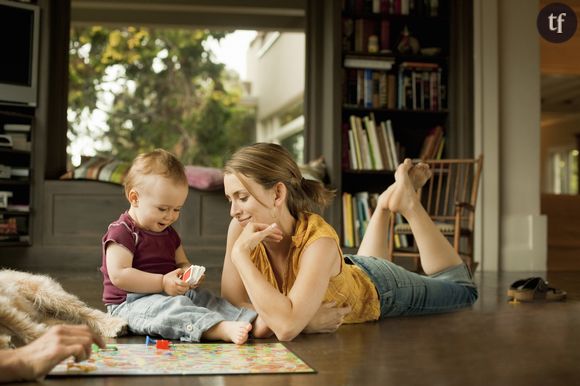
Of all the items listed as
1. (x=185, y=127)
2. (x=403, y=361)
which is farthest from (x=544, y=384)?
(x=185, y=127)

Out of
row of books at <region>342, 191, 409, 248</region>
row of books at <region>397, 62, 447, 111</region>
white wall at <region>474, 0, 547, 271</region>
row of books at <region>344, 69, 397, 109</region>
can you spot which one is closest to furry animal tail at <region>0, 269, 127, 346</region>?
row of books at <region>342, 191, 409, 248</region>

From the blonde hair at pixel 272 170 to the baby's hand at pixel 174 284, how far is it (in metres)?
0.31

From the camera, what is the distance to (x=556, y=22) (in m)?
5.76

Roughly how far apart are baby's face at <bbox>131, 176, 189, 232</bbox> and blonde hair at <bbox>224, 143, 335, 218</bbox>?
16 centimetres

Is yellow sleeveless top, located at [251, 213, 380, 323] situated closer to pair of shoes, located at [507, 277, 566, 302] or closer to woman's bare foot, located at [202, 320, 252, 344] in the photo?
woman's bare foot, located at [202, 320, 252, 344]

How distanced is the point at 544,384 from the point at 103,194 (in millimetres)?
4151

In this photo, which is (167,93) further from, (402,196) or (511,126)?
(402,196)

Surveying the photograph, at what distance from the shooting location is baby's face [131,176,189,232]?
7.00 feet

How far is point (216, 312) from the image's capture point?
2109 millimetres

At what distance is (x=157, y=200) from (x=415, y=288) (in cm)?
96

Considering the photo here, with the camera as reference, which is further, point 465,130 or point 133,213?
point 465,130

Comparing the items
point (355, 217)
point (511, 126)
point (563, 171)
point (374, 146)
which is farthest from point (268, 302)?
point (563, 171)

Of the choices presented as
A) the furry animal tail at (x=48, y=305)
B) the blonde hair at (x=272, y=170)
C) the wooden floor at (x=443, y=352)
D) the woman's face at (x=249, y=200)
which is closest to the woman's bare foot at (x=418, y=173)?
the wooden floor at (x=443, y=352)

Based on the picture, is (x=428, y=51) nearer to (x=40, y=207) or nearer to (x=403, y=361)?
(x=40, y=207)
